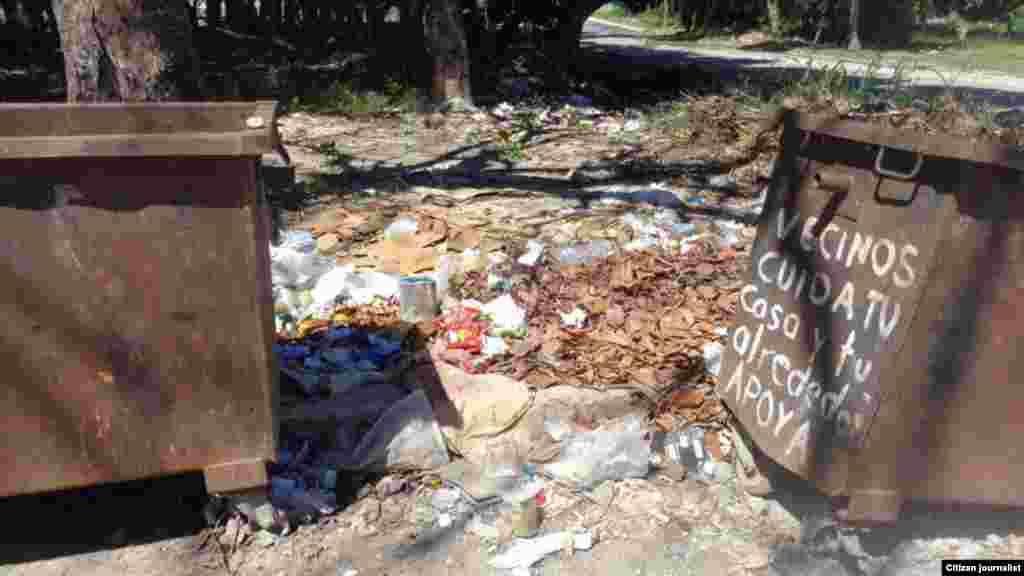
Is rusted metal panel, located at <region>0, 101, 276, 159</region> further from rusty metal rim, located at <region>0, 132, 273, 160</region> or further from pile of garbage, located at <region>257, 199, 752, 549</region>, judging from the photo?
pile of garbage, located at <region>257, 199, 752, 549</region>

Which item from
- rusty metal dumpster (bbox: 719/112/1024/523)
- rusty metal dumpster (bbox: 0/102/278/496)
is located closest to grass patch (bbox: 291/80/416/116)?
rusty metal dumpster (bbox: 0/102/278/496)

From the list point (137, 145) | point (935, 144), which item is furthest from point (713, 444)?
point (137, 145)

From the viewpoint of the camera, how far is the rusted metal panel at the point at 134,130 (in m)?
2.07

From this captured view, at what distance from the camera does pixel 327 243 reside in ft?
15.8

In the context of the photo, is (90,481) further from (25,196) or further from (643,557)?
(643,557)

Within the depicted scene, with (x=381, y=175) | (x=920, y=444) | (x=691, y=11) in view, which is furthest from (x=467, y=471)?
(x=691, y=11)

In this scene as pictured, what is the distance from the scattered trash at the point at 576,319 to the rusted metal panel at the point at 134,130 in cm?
197

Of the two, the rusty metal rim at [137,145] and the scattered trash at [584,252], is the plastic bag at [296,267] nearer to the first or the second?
the scattered trash at [584,252]

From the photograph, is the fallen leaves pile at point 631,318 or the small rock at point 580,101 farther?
the small rock at point 580,101

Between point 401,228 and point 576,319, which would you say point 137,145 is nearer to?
point 576,319

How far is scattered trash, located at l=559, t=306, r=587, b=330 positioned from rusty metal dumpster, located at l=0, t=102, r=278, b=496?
1810 mm

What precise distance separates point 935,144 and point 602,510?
5.46ft

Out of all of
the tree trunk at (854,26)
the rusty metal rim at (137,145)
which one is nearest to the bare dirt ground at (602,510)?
the rusty metal rim at (137,145)

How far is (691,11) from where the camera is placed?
32.5 metres
